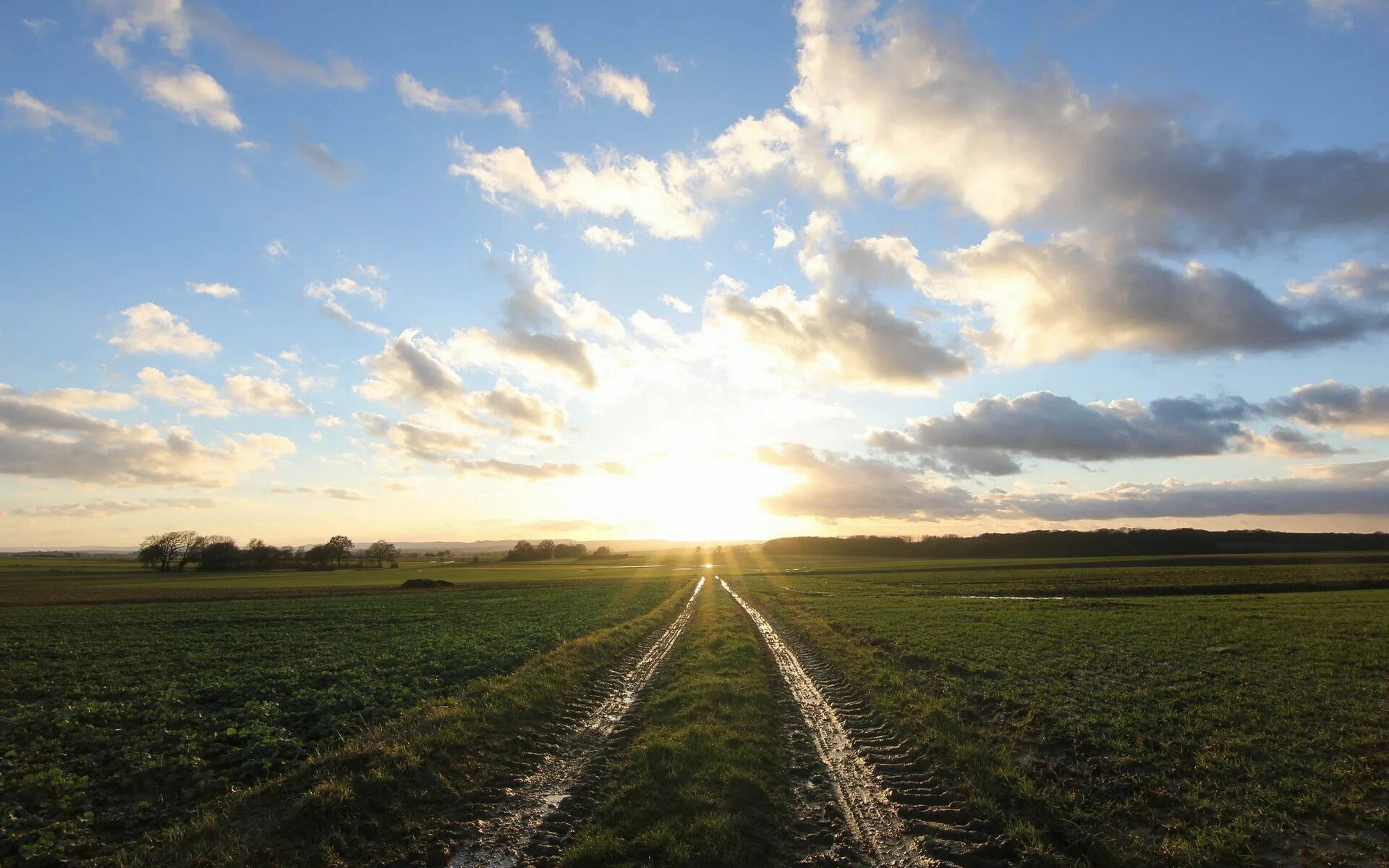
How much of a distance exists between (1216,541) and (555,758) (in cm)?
21169

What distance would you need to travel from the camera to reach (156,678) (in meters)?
22.6

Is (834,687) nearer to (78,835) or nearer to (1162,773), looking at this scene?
(1162,773)

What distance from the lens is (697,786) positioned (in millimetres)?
10414

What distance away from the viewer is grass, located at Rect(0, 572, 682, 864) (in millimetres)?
11195

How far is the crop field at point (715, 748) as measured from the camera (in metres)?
8.83

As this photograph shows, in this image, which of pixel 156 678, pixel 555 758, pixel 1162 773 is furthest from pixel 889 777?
pixel 156 678

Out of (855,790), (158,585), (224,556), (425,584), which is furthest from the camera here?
(224,556)

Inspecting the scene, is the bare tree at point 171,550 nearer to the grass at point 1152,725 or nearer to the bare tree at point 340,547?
the bare tree at point 340,547

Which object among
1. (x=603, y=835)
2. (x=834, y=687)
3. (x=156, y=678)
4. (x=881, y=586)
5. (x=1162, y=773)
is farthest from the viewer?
(x=881, y=586)

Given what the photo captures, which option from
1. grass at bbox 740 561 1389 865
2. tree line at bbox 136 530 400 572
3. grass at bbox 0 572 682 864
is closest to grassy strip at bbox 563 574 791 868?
grass at bbox 740 561 1389 865

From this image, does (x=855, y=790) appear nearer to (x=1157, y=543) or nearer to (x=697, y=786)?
(x=697, y=786)

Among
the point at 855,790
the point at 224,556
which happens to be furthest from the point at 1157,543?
the point at 224,556

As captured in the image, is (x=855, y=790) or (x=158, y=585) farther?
(x=158, y=585)

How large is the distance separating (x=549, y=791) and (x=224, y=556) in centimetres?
17664
